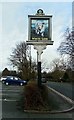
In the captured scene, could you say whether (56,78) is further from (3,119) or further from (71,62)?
(3,119)

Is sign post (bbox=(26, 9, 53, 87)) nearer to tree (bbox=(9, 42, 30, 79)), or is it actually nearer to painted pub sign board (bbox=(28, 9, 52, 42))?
painted pub sign board (bbox=(28, 9, 52, 42))

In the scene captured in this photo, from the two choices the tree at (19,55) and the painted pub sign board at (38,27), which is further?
the tree at (19,55)

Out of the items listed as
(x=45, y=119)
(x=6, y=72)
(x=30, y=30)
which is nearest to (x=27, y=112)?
(x=45, y=119)

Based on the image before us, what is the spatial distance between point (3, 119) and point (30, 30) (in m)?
9.33

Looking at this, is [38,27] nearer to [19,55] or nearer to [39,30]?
[39,30]

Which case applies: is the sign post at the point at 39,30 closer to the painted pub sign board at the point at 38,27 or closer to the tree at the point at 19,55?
the painted pub sign board at the point at 38,27

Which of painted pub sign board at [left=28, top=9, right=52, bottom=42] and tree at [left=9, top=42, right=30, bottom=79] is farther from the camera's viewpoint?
tree at [left=9, top=42, right=30, bottom=79]

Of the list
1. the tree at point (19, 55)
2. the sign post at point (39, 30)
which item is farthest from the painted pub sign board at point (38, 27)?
the tree at point (19, 55)

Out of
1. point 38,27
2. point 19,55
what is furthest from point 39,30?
point 19,55

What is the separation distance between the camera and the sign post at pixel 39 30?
21.1 m

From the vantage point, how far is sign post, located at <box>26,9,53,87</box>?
69.4 feet

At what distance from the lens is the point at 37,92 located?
54.1 feet

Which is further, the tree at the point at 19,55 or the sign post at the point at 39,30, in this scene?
the tree at the point at 19,55

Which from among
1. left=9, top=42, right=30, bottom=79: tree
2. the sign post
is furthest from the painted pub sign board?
left=9, top=42, right=30, bottom=79: tree
